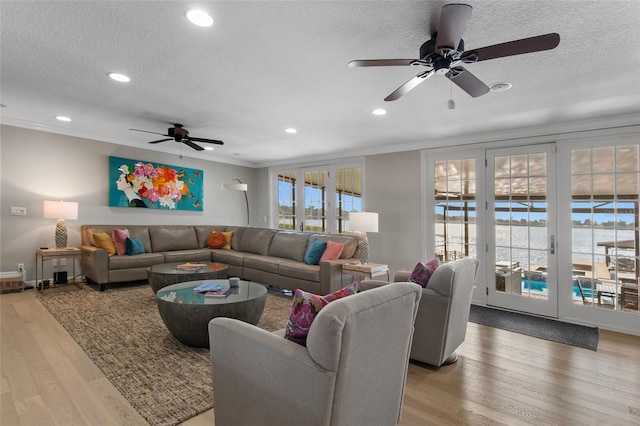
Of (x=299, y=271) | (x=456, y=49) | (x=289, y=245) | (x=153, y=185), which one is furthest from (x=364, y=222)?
(x=153, y=185)

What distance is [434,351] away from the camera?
258 cm

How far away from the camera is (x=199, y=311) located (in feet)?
8.87

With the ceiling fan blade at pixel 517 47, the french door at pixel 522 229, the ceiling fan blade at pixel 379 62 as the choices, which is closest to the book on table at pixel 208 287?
the ceiling fan blade at pixel 379 62

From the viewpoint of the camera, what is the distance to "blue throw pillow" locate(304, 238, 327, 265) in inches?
191

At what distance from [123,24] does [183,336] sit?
241 cm

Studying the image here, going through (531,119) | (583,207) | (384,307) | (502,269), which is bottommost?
(502,269)

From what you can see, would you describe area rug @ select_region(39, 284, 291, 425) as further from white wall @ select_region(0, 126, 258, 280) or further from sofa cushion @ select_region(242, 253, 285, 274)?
white wall @ select_region(0, 126, 258, 280)

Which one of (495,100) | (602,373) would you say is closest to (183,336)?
(602,373)

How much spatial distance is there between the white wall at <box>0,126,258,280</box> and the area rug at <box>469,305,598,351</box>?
5.73 m

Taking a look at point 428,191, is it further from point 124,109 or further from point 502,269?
point 124,109

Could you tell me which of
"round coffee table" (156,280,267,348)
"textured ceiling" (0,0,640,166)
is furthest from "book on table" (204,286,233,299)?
"textured ceiling" (0,0,640,166)

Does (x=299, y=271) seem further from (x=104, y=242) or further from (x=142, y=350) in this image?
(x=104, y=242)

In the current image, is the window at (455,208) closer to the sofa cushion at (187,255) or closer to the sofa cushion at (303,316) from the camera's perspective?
the sofa cushion at (303,316)

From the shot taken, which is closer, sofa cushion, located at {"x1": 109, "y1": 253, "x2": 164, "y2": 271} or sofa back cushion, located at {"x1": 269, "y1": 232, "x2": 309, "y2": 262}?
sofa cushion, located at {"x1": 109, "y1": 253, "x2": 164, "y2": 271}
